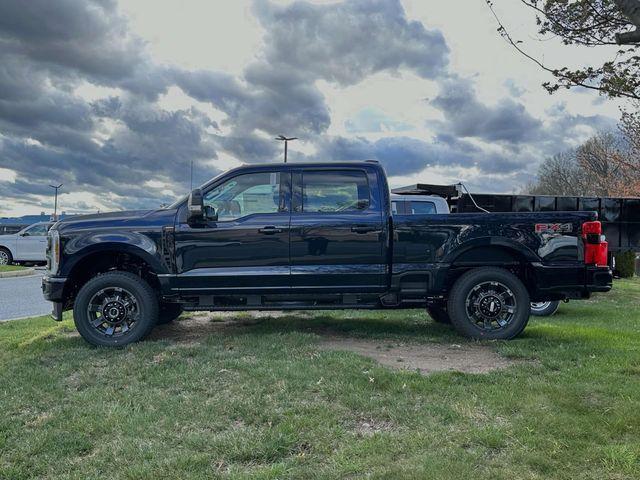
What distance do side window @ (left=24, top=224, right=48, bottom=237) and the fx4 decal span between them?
1942cm

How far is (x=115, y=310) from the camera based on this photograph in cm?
628

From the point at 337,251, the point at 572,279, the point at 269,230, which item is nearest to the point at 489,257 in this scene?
the point at 572,279

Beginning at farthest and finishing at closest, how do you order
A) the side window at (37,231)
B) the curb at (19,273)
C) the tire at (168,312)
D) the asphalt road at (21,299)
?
the side window at (37,231), the curb at (19,273), the asphalt road at (21,299), the tire at (168,312)

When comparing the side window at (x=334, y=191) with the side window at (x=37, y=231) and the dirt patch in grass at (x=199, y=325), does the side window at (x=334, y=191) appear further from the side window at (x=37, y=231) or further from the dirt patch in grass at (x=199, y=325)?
the side window at (x=37, y=231)

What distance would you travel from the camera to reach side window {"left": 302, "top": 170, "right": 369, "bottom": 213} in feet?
21.4

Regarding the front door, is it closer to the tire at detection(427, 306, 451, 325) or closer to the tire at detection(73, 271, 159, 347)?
the tire at detection(73, 271, 159, 347)

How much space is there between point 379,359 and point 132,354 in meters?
2.51

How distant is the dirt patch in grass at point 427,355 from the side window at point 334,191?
1.54m

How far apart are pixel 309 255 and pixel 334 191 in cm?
83

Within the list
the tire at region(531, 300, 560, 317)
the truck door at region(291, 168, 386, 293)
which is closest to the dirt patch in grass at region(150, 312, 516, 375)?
the truck door at region(291, 168, 386, 293)

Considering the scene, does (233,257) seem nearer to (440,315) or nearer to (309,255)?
(309,255)

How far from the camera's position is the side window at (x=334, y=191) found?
21.4 ft

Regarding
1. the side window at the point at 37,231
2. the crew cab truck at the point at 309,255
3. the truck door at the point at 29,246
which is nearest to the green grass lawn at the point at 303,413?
the crew cab truck at the point at 309,255

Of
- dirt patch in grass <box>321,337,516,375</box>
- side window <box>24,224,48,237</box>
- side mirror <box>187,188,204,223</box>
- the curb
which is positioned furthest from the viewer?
side window <box>24,224,48,237</box>
